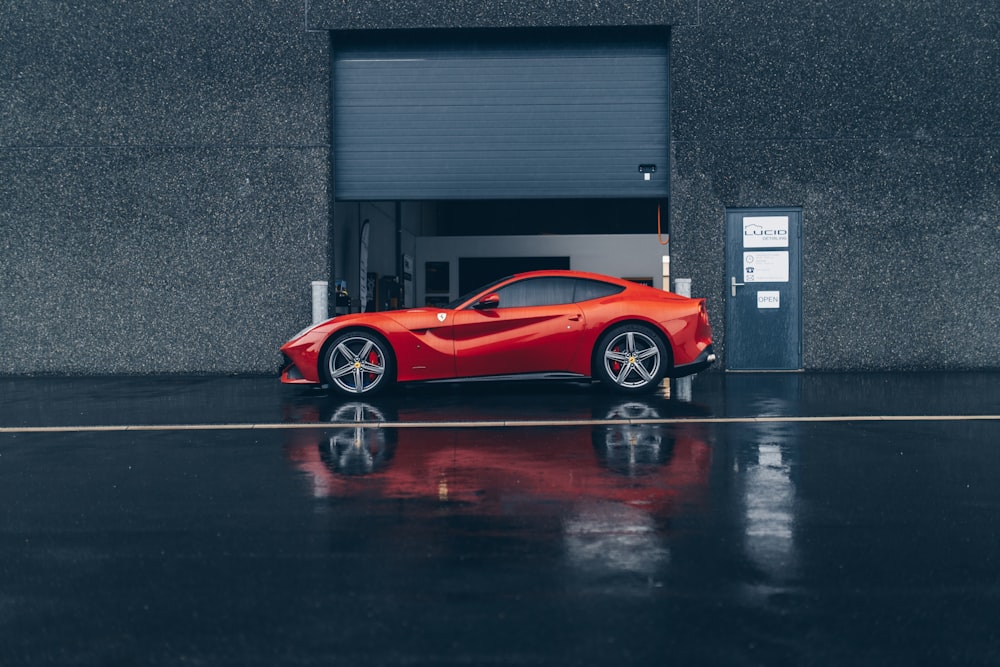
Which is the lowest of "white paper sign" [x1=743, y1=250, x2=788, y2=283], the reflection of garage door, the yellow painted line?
the yellow painted line

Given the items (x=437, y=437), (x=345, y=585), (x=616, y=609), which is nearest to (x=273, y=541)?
(x=345, y=585)

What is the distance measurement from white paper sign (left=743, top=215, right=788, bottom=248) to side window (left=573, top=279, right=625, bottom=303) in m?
4.11

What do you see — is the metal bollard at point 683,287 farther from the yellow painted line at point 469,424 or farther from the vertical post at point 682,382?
the yellow painted line at point 469,424

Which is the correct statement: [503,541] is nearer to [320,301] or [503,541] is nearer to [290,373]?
[290,373]

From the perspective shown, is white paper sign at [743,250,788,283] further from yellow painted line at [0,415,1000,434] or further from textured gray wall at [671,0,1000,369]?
yellow painted line at [0,415,1000,434]

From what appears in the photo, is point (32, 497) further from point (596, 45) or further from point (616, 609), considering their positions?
point (596, 45)

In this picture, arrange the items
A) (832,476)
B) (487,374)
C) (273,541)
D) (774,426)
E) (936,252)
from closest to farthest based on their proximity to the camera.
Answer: (273,541) → (832,476) → (774,426) → (487,374) → (936,252)

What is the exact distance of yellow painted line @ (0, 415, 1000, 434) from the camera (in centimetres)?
733

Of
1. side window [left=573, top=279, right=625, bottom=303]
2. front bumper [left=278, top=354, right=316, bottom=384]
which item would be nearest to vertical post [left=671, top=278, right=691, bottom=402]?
side window [left=573, top=279, right=625, bottom=303]

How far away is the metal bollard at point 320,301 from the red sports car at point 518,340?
3196 mm

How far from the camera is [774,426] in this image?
7.27 m

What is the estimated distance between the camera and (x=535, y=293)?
9.61 meters

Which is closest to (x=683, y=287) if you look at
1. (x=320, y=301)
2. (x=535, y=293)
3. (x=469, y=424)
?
(x=535, y=293)

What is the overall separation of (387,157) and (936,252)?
24.6 ft
